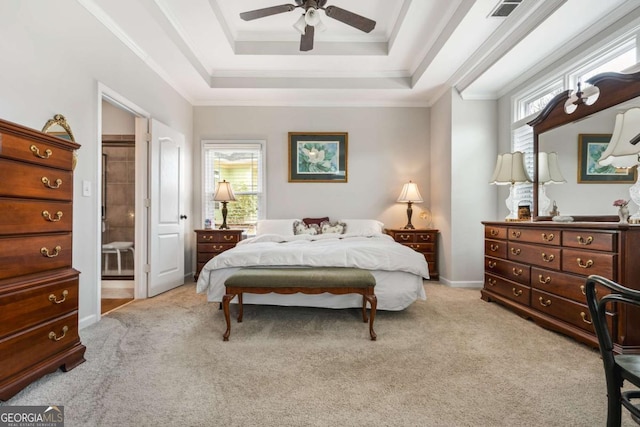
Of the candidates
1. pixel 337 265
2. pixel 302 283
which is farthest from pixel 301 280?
pixel 337 265

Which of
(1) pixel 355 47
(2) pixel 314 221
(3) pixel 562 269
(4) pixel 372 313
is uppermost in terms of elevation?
(1) pixel 355 47

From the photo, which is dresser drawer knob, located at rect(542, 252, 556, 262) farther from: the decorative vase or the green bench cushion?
the green bench cushion

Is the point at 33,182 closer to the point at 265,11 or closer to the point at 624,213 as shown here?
the point at 265,11

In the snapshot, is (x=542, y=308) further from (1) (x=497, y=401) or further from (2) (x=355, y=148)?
(2) (x=355, y=148)

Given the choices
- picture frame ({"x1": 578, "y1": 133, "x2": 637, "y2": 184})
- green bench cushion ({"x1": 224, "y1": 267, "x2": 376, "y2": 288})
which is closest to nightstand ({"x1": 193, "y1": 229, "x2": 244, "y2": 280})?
green bench cushion ({"x1": 224, "y1": 267, "x2": 376, "y2": 288})

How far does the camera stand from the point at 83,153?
2.77 meters

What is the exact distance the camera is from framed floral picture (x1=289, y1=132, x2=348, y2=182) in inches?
205

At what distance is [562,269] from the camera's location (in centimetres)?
259

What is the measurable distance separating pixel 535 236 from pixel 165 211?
4.20 m

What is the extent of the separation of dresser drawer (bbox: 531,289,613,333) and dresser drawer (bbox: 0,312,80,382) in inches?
139

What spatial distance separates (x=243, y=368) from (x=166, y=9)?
3.41 m

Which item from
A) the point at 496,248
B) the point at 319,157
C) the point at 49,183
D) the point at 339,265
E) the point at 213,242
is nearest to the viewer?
the point at 49,183

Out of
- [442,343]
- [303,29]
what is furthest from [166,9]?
[442,343]

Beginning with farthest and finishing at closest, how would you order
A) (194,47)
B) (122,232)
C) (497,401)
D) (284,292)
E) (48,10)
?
(122,232)
(194,47)
(284,292)
(48,10)
(497,401)
